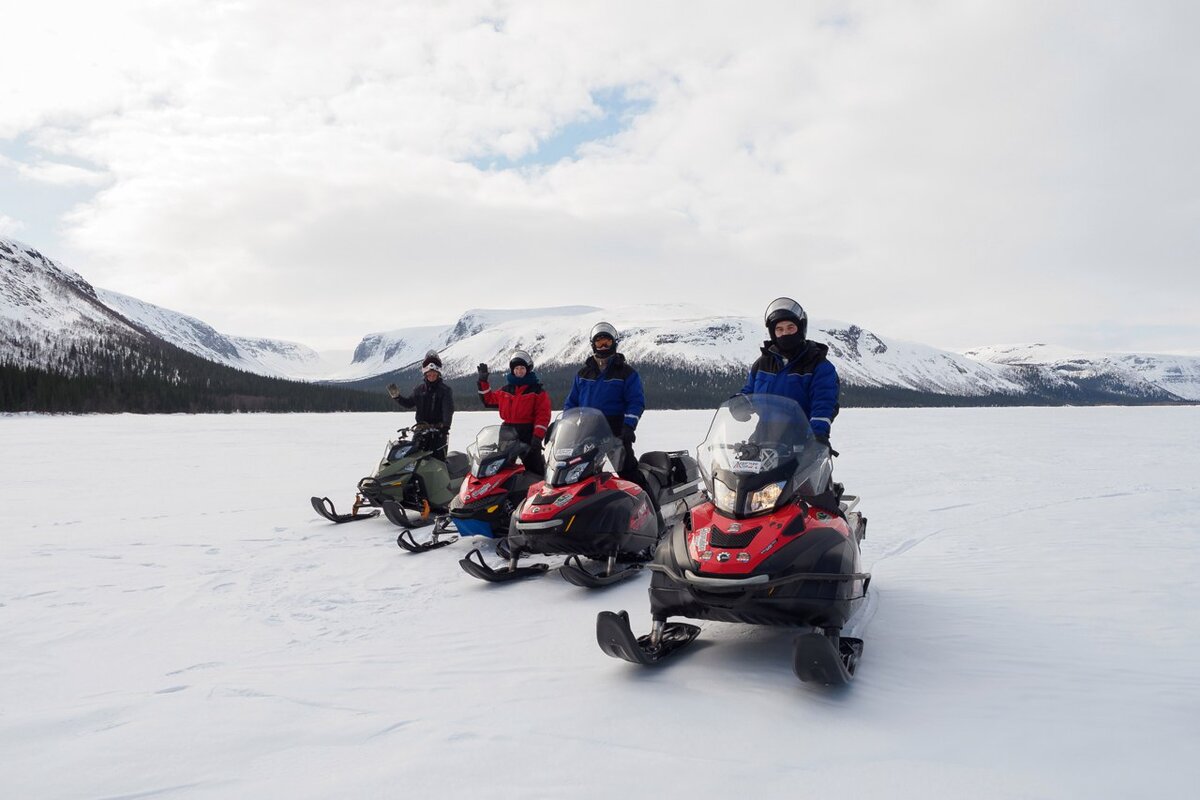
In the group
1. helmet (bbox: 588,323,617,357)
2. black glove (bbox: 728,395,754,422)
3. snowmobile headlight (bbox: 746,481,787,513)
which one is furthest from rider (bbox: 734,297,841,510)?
helmet (bbox: 588,323,617,357)

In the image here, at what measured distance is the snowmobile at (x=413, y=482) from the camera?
348 inches

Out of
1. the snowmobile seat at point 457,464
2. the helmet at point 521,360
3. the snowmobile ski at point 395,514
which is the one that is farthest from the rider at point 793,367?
the snowmobile seat at point 457,464

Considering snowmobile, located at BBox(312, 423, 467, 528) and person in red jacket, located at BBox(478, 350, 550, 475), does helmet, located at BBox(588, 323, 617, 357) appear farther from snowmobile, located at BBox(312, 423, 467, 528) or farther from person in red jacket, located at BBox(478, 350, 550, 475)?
snowmobile, located at BBox(312, 423, 467, 528)

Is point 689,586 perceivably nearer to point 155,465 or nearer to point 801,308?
point 801,308

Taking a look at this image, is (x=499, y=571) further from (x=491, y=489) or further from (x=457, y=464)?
(x=457, y=464)

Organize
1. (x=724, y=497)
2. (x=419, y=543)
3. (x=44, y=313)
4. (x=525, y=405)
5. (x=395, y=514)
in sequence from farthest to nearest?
1. (x=44, y=313)
2. (x=395, y=514)
3. (x=525, y=405)
4. (x=419, y=543)
5. (x=724, y=497)

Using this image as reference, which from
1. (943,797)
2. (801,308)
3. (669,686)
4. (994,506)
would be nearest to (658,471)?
(801,308)

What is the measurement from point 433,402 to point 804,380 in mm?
5547

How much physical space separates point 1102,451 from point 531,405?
16946mm

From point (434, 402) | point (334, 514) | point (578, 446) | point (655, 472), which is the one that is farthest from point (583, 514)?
point (334, 514)

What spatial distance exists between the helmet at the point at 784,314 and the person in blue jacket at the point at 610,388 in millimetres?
2057

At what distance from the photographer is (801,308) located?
17.1 ft

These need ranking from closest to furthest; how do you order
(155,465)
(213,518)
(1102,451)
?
(213,518), (155,465), (1102,451)

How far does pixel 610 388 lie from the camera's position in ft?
23.2
